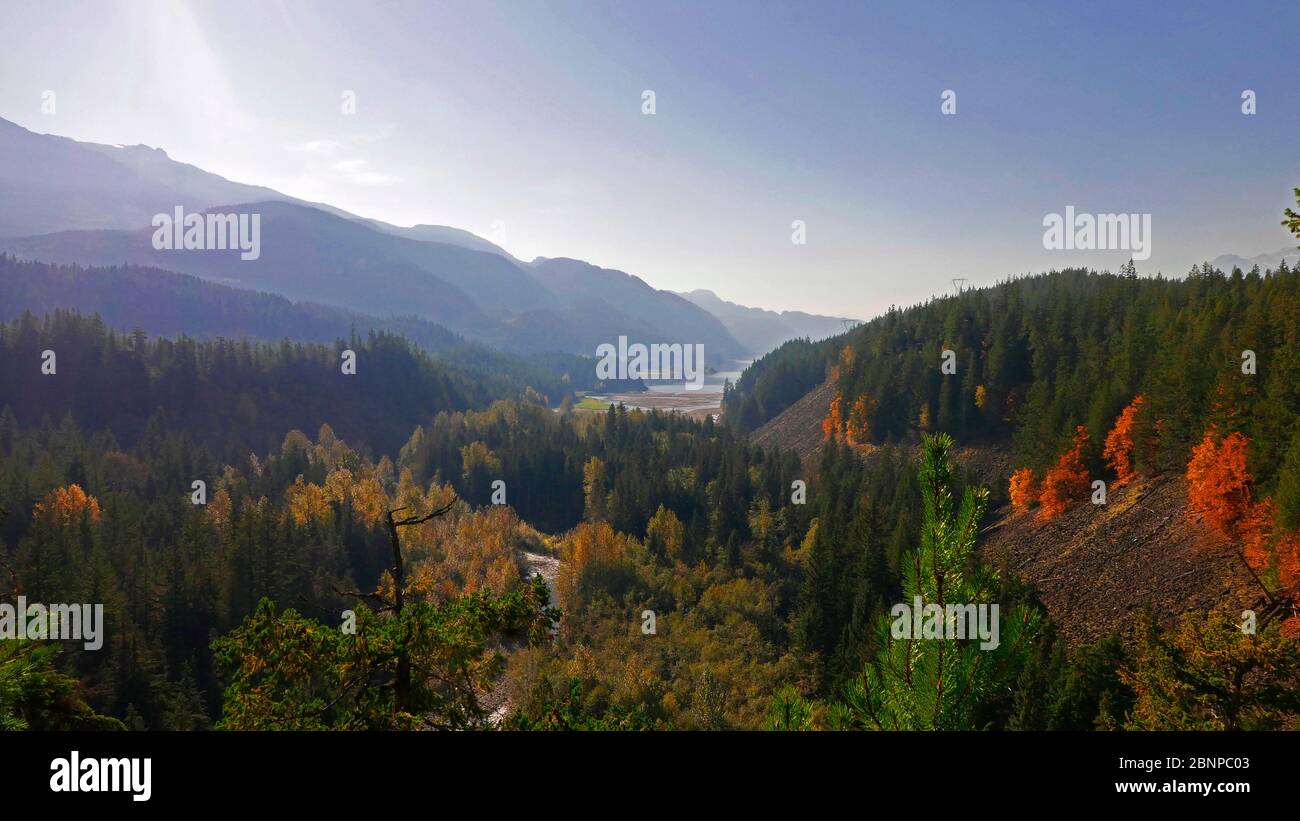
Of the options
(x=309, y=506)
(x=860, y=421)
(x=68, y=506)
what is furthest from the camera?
(x=860, y=421)

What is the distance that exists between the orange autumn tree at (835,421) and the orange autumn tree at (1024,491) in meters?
67.9

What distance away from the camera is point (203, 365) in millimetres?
184375

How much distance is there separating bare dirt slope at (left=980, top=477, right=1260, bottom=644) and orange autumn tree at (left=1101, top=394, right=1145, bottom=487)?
2.74 m

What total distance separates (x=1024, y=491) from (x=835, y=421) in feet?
247

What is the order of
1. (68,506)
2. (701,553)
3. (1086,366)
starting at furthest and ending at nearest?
(1086,366) < (68,506) < (701,553)

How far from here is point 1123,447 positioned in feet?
220

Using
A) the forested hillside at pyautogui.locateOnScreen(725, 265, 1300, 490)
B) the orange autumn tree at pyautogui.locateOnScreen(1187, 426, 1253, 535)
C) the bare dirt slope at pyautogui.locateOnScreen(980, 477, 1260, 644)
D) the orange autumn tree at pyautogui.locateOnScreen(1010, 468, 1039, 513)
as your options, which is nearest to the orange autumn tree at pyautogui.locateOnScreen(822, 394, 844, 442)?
the forested hillside at pyautogui.locateOnScreen(725, 265, 1300, 490)

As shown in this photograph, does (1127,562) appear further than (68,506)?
No

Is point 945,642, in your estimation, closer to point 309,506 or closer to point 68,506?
point 309,506

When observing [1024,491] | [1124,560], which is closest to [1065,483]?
[1024,491]

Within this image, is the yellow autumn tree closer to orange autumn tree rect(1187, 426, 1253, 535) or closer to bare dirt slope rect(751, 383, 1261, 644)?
bare dirt slope rect(751, 383, 1261, 644)

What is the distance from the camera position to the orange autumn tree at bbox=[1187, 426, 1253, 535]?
152 feet
